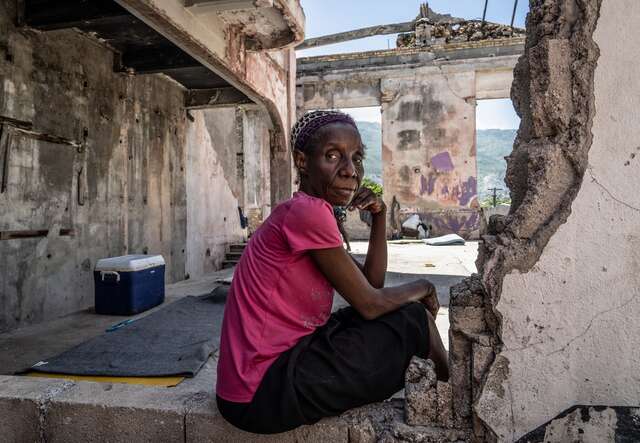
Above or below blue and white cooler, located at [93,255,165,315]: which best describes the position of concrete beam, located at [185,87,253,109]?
above

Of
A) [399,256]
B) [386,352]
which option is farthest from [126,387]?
[399,256]

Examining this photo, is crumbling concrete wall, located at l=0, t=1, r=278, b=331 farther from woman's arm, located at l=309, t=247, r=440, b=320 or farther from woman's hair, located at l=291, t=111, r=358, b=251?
woman's arm, located at l=309, t=247, r=440, b=320

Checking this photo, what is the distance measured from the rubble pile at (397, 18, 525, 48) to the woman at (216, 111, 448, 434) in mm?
16407

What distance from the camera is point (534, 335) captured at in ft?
4.56

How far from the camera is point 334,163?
1.62 meters

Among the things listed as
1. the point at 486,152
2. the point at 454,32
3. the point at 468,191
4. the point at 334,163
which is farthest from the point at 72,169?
the point at 486,152

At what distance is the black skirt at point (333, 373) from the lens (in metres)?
1.45

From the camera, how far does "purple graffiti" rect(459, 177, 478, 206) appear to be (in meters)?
14.8

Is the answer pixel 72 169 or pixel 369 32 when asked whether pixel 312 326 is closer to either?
pixel 72 169

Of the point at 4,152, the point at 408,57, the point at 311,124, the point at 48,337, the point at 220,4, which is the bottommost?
the point at 48,337

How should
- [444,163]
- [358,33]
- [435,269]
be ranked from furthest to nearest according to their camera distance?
[358,33] < [444,163] < [435,269]

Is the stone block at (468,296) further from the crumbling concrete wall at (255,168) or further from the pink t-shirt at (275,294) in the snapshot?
the crumbling concrete wall at (255,168)

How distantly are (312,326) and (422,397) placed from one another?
1.46ft

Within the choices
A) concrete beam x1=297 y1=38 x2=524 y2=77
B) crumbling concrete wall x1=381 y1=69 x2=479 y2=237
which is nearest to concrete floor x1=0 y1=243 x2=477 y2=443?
crumbling concrete wall x1=381 y1=69 x2=479 y2=237
